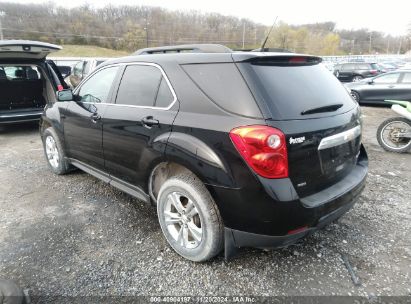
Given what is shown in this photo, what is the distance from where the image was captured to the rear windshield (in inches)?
Answer: 85.7

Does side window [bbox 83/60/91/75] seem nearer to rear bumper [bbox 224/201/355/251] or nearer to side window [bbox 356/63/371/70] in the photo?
rear bumper [bbox 224/201/355/251]

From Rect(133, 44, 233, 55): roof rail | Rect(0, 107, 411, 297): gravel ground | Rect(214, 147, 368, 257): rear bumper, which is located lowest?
Rect(0, 107, 411, 297): gravel ground

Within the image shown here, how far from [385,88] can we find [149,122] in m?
10.6

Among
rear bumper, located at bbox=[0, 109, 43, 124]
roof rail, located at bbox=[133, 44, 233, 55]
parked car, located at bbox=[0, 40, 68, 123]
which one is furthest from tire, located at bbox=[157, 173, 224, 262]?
rear bumper, located at bbox=[0, 109, 43, 124]

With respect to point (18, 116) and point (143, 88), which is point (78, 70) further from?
point (143, 88)

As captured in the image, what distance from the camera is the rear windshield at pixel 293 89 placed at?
2176 mm

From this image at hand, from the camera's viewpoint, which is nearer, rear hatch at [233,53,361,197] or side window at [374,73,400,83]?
rear hatch at [233,53,361,197]

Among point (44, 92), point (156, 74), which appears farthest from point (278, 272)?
point (44, 92)

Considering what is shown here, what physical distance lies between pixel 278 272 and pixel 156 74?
6.45 feet

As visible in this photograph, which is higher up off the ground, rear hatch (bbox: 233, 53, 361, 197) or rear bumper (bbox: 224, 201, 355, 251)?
rear hatch (bbox: 233, 53, 361, 197)

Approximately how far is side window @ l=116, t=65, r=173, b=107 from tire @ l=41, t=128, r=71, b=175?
1.66 metres

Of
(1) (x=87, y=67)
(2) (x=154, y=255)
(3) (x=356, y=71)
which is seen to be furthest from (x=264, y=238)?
(3) (x=356, y=71)

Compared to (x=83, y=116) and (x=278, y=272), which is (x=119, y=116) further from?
(x=278, y=272)

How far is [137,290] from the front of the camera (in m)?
2.36
